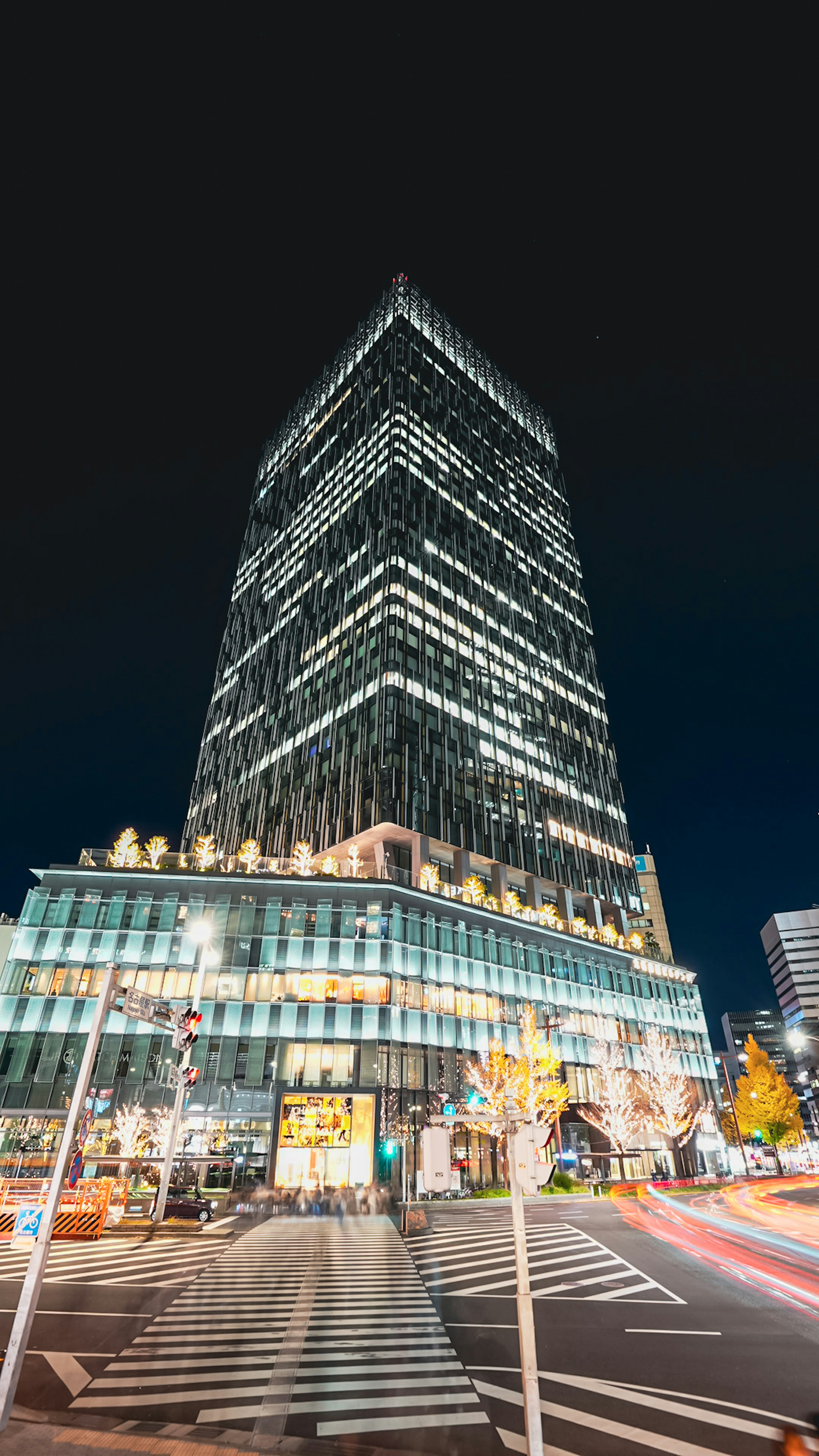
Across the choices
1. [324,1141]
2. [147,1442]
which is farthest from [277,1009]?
[147,1442]

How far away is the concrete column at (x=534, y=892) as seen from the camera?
7288 centimetres

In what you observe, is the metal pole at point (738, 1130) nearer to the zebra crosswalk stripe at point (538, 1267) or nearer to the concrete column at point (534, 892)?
the concrete column at point (534, 892)

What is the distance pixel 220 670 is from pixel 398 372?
167 feet

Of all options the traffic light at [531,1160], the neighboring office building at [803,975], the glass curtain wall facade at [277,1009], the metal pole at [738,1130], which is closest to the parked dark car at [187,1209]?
the glass curtain wall facade at [277,1009]

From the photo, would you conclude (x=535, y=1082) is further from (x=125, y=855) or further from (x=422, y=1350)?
(x=422, y=1350)

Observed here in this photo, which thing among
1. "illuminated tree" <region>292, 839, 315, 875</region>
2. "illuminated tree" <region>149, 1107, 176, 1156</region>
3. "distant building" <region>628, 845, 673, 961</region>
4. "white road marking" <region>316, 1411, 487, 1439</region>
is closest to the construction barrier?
"illuminated tree" <region>149, 1107, 176, 1156</region>

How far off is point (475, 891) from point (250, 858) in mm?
20679

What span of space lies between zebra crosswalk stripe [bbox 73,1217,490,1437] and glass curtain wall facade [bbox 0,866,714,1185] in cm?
3193

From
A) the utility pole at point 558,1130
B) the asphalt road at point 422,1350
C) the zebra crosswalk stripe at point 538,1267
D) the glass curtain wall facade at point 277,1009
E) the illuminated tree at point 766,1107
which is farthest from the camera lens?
the illuminated tree at point 766,1107

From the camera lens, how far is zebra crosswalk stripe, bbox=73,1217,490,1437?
895 centimetres

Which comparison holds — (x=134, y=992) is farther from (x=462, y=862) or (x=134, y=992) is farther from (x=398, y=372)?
(x=398, y=372)

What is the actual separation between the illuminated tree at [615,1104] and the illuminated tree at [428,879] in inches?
869

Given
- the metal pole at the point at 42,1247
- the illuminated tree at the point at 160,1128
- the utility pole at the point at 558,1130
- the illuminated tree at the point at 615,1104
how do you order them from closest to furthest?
the metal pole at the point at 42,1247, the illuminated tree at the point at 160,1128, the utility pole at the point at 558,1130, the illuminated tree at the point at 615,1104

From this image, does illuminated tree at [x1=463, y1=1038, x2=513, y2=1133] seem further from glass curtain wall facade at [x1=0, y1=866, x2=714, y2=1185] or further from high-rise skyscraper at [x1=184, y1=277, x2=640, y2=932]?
high-rise skyscraper at [x1=184, y1=277, x2=640, y2=932]
